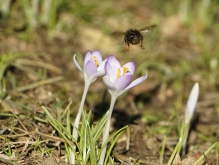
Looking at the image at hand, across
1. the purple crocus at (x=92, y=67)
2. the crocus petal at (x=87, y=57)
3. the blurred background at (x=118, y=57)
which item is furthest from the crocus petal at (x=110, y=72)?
the blurred background at (x=118, y=57)

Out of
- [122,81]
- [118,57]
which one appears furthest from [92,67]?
[118,57]

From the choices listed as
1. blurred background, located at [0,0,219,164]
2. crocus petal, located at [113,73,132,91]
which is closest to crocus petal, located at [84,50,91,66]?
crocus petal, located at [113,73,132,91]

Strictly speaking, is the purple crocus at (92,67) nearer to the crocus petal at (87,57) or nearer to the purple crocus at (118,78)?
the crocus petal at (87,57)

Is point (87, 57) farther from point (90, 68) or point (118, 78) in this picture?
point (118, 78)

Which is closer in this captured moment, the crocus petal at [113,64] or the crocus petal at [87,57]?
the crocus petal at [113,64]

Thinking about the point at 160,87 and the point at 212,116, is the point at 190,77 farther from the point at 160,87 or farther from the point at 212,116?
the point at 212,116

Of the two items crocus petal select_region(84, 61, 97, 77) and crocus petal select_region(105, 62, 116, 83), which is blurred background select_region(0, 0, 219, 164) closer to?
crocus petal select_region(84, 61, 97, 77)

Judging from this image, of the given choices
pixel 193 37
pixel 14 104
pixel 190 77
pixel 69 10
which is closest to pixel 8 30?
pixel 69 10
